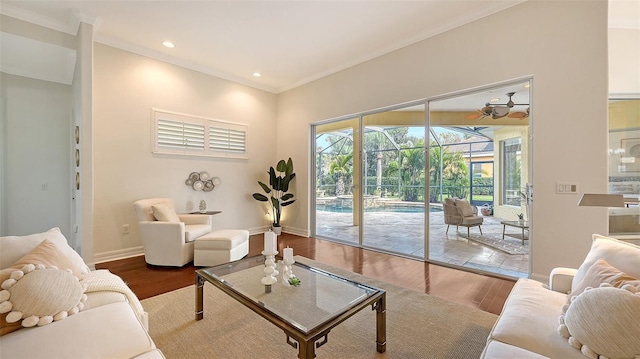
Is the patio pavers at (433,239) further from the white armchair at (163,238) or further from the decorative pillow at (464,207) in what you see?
the white armchair at (163,238)

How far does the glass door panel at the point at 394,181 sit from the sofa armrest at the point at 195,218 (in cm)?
256

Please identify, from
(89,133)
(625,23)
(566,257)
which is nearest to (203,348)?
(89,133)

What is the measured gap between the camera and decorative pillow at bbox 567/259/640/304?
1.19 metres

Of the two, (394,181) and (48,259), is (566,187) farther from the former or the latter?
(48,259)

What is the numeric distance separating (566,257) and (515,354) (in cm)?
233

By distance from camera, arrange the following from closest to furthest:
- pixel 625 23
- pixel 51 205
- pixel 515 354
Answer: pixel 515 354 < pixel 625 23 < pixel 51 205

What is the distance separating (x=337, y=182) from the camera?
16.5ft

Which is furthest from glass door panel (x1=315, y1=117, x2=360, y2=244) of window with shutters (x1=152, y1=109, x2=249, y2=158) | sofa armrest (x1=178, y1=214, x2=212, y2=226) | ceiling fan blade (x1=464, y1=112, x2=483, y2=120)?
sofa armrest (x1=178, y1=214, x2=212, y2=226)

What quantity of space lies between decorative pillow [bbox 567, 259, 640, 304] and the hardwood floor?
3.48 feet

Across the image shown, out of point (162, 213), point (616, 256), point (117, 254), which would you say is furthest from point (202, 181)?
point (616, 256)

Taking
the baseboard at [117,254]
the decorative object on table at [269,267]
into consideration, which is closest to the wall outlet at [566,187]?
the decorative object on table at [269,267]

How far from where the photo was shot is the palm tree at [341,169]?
15.8 feet

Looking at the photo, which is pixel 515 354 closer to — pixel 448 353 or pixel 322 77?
pixel 448 353

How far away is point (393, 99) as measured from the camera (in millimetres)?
3902
